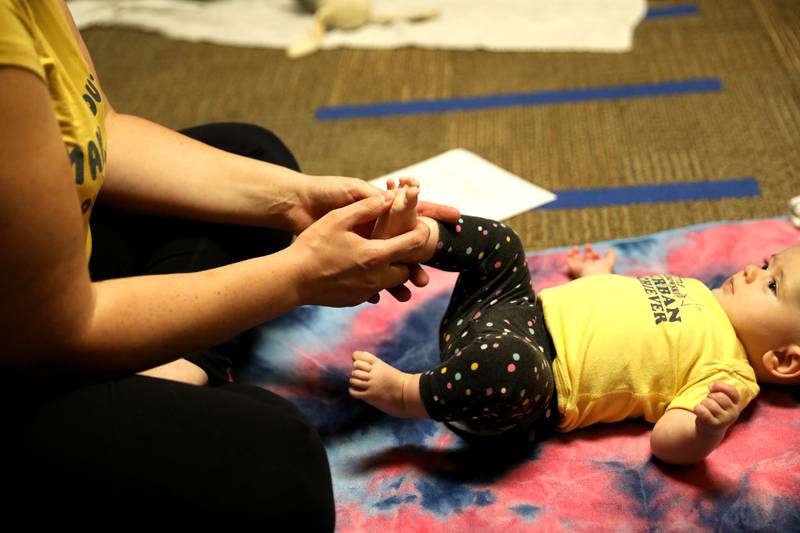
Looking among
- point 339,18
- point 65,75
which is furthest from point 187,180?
point 339,18

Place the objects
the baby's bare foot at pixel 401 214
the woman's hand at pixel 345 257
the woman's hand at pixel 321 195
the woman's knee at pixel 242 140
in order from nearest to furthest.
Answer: the woman's hand at pixel 345 257, the baby's bare foot at pixel 401 214, the woman's hand at pixel 321 195, the woman's knee at pixel 242 140

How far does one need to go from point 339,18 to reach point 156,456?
6.21ft

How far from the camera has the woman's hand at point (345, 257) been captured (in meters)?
0.99

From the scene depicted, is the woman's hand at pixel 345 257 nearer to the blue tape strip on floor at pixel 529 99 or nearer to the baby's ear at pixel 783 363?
the baby's ear at pixel 783 363

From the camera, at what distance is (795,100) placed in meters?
1.94

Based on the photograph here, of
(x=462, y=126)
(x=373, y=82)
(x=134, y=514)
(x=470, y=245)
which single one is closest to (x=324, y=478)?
(x=134, y=514)

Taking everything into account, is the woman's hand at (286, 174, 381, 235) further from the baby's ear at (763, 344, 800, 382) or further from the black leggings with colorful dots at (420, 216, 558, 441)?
the baby's ear at (763, 344, 800, 382)

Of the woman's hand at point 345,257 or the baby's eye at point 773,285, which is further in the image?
the baby's eye at point 773,285

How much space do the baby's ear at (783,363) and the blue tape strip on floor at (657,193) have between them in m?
0.57

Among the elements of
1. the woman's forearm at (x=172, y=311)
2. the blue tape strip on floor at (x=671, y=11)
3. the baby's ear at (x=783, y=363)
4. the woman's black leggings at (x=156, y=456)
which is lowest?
the blue tape strip on floor at (x=671, y=11)

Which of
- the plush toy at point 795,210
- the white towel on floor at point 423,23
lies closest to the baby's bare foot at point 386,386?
the plush toy at point 795,210

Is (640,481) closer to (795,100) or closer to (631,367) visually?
(631,367)

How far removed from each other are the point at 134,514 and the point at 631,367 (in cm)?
69

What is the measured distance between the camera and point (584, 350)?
1147 millimetres
